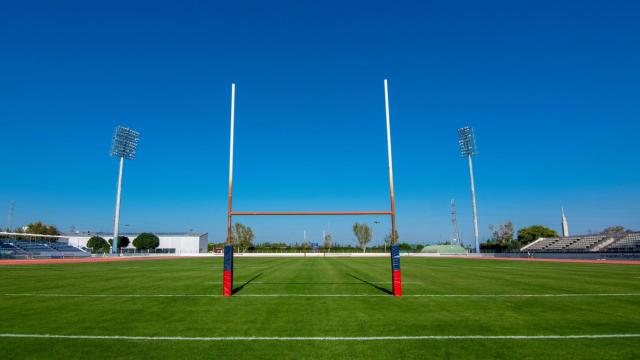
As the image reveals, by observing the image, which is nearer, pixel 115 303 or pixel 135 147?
pixel 115 303

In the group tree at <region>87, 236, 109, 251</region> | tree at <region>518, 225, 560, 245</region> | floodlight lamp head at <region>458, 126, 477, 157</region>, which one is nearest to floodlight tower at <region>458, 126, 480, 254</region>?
floodlight lamp head at <region>458, 126, 477, 157</region>

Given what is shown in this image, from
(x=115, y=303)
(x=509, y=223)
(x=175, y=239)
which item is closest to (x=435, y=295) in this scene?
(x=115, y=303)

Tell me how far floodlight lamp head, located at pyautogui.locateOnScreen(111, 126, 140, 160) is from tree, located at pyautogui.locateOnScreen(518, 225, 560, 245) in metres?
72.1

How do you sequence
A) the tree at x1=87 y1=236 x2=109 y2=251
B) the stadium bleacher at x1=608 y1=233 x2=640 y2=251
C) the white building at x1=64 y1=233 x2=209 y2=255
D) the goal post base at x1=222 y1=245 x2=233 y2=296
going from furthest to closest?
the white building at x1=64 y1=233 x2=209 y2=255
the tree at x1=87 y1=236 x2=109 y2=251
the stadium bleacher at x1=608 y1=233 x2=640 y2=251
the goal post base at x1=222 y1=245 x2=233 y2=296

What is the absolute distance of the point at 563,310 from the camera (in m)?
7.00

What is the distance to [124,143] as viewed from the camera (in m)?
46.9

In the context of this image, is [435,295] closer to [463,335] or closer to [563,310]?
[563,310]

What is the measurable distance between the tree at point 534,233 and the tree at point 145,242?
71.3m

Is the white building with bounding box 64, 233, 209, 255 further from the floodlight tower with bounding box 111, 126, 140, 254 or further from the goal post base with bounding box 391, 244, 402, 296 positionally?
the goal post base with bounding box 391, 244, 402, 296

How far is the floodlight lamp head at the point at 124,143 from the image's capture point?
46.3 meters

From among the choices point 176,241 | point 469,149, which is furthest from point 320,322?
point 176,241

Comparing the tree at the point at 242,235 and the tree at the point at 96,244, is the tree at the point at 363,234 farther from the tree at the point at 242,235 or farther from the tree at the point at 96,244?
the tree at the point at 96,244

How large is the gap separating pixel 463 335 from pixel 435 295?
3924 millimetres

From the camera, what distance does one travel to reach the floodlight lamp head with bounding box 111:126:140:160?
152 feet
